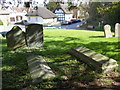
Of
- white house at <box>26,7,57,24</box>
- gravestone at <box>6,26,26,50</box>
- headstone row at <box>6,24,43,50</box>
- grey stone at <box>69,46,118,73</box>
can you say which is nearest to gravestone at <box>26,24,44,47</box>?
headstone row at <box>6,24,43,50</box>

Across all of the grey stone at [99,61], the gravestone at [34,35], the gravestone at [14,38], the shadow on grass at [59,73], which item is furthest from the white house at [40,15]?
the grey stone at [99,61]

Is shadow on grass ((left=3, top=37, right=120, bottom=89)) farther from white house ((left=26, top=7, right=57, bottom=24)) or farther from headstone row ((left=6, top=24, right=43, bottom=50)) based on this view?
white house ((left=26, top=7, right=57, bottom=24))

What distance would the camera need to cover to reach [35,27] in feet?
23.1

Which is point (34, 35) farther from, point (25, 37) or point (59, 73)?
point (59, 73)

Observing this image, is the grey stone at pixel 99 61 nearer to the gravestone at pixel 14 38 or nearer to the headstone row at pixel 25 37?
the headstone row at pixel 25 37

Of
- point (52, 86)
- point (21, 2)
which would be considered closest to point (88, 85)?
point (52, 86)

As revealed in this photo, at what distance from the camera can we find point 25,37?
697 cm

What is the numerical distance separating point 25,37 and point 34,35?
432mm

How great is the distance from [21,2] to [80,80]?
18.0 ft

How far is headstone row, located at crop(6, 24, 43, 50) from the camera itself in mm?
6531

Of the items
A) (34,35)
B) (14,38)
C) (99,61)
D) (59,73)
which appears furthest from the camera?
(34,35)

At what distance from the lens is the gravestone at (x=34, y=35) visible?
22.8 ft

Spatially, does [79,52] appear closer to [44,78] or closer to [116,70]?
[116,70]

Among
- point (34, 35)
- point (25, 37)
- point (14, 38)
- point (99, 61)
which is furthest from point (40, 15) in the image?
point (99, 61)
